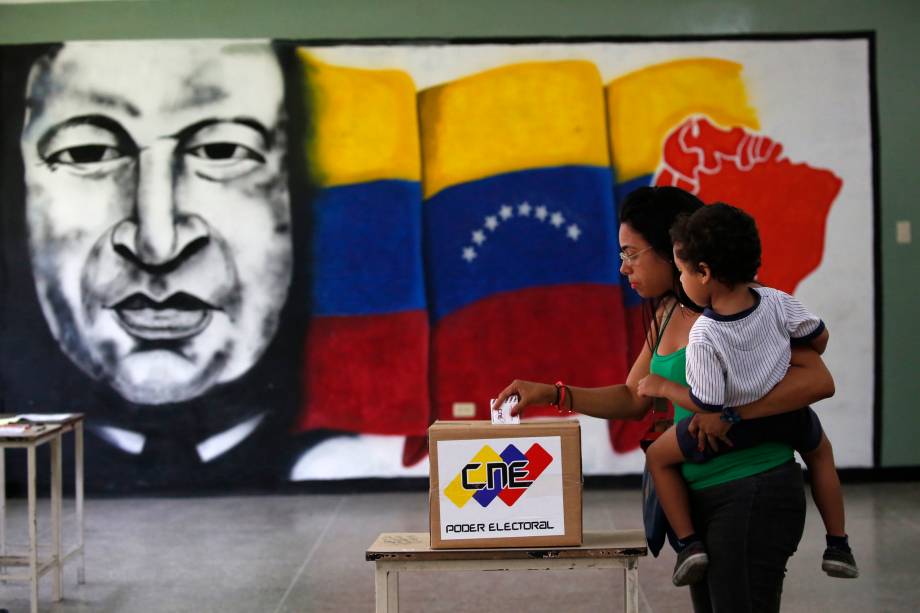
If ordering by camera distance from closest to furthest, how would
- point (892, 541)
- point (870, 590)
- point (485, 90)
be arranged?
point (870, 590) < point (892, 541) < point (485, 90)

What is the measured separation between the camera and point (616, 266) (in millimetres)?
6070

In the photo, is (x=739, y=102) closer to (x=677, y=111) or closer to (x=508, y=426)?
(x=677, y=111)

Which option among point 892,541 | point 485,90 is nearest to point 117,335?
point 485,90

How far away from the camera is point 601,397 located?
7.93ft

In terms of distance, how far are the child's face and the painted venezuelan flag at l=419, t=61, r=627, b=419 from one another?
4052mm

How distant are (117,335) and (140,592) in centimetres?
232

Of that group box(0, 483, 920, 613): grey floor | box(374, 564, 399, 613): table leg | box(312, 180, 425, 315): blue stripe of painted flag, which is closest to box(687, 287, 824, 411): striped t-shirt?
box(374, 564, 399, 613): table leg

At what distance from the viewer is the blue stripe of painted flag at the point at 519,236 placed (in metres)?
6.03

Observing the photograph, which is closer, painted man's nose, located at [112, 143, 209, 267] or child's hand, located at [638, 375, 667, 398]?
child's hand, located at [638, 375, 667, 398]

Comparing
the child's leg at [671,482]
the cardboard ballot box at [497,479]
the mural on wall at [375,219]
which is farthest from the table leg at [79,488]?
the child's leg at [671,482]

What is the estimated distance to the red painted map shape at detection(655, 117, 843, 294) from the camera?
6051 mm

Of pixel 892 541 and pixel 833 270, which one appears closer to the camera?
pixel 892 541

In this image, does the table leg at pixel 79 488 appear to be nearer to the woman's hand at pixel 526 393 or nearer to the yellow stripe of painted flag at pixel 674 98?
the woman's hand at pixel 526 393

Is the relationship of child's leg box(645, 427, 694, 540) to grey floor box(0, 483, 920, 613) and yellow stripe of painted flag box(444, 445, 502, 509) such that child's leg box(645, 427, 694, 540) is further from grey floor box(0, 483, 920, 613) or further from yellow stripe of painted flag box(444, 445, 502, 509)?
grey floor box(0, 483, 920, 613)
